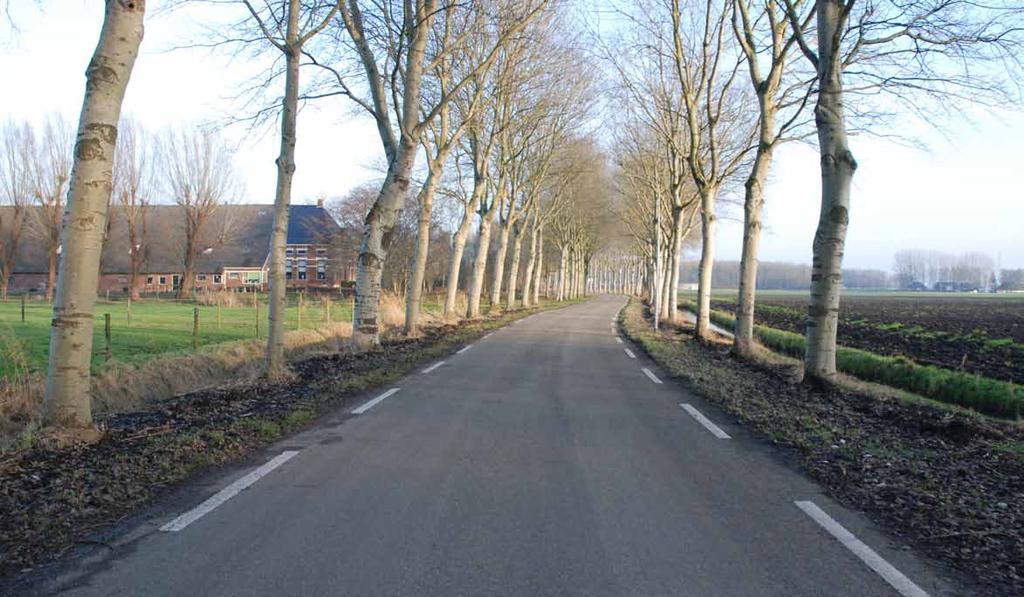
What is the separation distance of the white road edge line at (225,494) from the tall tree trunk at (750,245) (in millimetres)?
→ 11833

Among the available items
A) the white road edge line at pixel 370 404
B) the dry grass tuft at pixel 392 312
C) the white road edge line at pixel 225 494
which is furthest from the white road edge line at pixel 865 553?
the dry grass tuft at pixel 392 312

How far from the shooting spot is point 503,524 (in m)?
4.66

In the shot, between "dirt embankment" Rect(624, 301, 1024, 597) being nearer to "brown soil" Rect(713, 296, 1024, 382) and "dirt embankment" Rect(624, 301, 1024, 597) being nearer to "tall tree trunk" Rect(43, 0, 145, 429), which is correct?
"tall tree trunk" Rect(43, 0, 145, 429)

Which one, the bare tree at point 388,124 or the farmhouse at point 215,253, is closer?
the bare tree at point 388,124

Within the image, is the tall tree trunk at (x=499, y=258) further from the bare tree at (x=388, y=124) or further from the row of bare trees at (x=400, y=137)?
the bare tree at (x=388, y=124)

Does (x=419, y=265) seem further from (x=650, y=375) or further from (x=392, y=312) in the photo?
(x=650, y=375)

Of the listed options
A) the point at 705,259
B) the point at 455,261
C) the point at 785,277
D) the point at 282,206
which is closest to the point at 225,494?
the point at 282,206

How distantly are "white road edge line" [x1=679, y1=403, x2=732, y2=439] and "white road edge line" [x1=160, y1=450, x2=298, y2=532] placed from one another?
449cm

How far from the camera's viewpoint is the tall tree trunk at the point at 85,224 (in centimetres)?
642

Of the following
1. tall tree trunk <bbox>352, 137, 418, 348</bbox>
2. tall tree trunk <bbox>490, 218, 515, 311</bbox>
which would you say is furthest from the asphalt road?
tall tree trunk <bbox>490, 218, 515, 311</bbox>

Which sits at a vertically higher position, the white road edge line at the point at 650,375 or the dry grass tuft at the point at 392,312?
the dry grass tuft at the point at 392,312

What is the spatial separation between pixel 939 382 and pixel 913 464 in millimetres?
10619

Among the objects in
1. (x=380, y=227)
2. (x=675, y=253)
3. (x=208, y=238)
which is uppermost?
(x=208, y=238)

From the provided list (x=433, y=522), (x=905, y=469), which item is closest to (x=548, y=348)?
(x=905, y=469)
